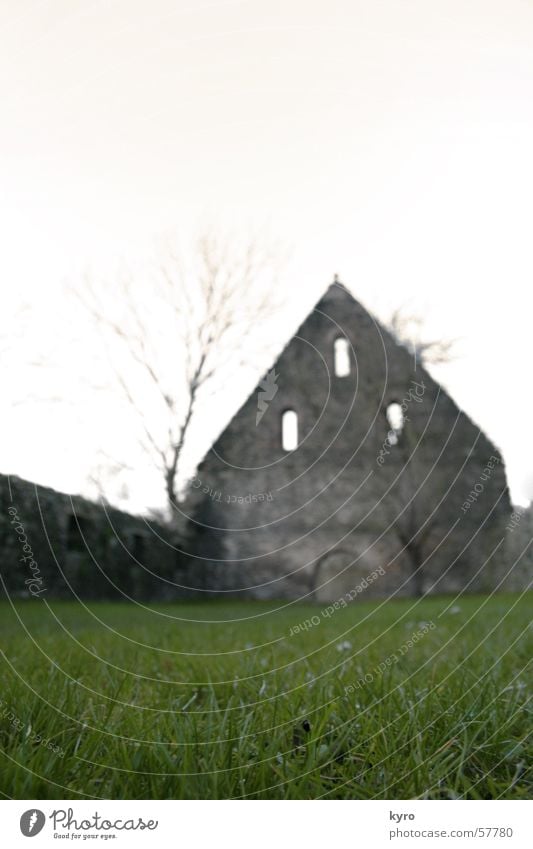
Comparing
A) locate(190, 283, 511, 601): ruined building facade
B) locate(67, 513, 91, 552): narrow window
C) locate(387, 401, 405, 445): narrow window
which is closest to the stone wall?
locate(67, 513, 91, 552): narrow window

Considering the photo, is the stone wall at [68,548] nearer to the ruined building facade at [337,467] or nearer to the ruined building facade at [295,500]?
the ruined building facade at [295,500]

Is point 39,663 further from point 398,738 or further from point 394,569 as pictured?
point 394,569

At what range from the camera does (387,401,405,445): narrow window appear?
5.63 ft

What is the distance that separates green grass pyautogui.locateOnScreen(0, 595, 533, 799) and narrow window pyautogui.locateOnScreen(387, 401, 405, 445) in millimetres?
444

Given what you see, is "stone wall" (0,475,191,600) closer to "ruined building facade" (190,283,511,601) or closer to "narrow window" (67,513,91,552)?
"narrow window" (67,513,91,552)

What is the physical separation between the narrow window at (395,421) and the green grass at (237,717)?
444 millimetres

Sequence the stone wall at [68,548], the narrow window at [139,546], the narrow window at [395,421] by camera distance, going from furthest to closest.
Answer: the narrow window at [395,421] → the narrow window at [139,546] → the stone wall at [68,548]

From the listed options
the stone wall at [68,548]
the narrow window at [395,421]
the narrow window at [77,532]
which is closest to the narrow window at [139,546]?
the stone wall at [68,548]

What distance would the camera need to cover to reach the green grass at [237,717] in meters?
0.85

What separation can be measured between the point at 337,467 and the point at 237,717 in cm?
107

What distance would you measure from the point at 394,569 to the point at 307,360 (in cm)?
77

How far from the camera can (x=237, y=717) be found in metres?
1.07

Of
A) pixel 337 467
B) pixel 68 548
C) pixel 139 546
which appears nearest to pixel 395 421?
pixel 337 467

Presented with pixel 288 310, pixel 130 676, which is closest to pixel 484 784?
pixel 130 676
